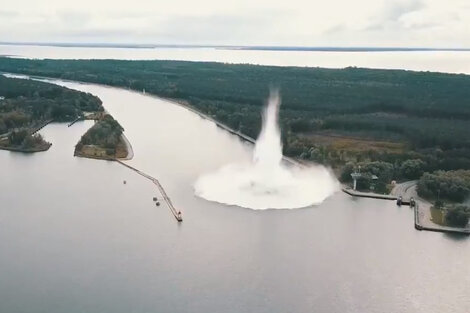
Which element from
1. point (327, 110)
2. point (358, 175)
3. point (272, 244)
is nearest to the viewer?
point (272, 244)

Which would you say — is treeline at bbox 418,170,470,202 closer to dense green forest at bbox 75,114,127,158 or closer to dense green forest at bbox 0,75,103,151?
dense green forest at bbox 75,114,127,158

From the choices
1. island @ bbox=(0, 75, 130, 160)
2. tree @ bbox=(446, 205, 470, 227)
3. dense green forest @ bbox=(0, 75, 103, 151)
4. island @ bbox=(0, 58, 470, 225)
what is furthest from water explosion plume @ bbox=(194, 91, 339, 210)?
dense green forest @ bbox=(0, 75, 103, 151)

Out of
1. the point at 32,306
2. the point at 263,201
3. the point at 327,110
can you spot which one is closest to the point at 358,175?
the point at 263,201

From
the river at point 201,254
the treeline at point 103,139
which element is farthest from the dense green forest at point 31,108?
the river at point 201,254

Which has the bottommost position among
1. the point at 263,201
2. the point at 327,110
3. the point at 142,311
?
the point at 142,311

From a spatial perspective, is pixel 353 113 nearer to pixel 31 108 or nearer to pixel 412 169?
pixel 412 169

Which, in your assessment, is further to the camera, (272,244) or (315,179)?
(315,179)

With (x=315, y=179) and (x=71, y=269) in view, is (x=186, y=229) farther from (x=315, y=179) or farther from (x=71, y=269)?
(x=315, y=179)

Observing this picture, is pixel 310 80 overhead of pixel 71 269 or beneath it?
overhead

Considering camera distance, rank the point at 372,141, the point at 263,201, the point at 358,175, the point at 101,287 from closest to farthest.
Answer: the point at 101,287 → the point at 263,201 → the point at 358,175 → the point at 372,141
